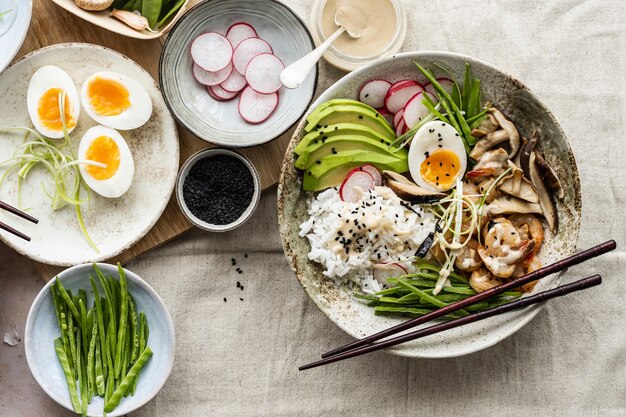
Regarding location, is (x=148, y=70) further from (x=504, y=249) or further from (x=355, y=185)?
(x=504, y=249)

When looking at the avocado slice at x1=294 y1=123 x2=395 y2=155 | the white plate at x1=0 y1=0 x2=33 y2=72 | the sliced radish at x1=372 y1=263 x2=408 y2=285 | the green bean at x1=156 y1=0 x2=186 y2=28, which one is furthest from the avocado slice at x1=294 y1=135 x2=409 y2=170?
the white plate at x1=0 y1=0 x2=33 y2=72

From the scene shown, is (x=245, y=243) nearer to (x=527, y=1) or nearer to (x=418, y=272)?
(x=418, y=272)

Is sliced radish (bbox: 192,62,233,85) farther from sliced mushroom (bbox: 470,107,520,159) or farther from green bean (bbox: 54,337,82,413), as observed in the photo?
green bean (bbox: 54,337,82,413)

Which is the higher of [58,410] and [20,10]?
[20,10]

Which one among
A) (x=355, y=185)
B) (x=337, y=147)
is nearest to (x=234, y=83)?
(x=337, y=147)

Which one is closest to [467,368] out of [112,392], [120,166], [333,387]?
[333,387]
